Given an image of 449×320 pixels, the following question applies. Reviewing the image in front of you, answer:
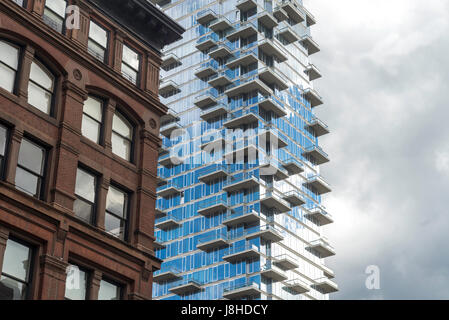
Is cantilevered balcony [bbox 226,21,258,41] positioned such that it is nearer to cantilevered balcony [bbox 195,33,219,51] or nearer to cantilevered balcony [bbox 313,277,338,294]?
cantilevered balcony [bbox 195,33,219,51]

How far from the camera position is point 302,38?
128125mm

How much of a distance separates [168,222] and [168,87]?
77.7 feet

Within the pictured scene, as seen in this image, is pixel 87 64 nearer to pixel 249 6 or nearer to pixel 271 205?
pixel 271 205

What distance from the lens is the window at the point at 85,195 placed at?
2822 centimetres

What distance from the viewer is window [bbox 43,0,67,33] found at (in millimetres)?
30281

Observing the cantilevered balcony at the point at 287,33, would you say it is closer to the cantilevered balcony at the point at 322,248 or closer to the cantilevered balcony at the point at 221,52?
the cantilevered balcony at the point at 221,52

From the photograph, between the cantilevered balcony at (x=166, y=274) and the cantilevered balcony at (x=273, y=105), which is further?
the cantilevered balcony at (x=273, y=105)

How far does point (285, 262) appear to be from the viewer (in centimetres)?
10406

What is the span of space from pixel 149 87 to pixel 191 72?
3584 inches

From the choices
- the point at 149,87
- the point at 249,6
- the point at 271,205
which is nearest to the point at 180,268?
the point at 271,205

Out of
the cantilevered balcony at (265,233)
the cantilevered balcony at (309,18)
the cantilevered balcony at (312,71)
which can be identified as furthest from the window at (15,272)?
the cantilevered balcony at (309,18)

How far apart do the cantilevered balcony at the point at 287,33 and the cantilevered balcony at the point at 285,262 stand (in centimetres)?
3688

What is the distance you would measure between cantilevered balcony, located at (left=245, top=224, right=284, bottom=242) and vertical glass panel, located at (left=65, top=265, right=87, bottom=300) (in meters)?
76.2

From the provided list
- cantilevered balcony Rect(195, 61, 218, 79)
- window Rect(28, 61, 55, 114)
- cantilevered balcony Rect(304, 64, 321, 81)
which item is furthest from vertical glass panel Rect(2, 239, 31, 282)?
cantilevered balcony Rect(304, 64, 321, 81)
